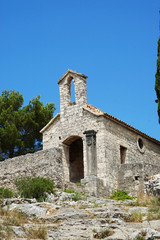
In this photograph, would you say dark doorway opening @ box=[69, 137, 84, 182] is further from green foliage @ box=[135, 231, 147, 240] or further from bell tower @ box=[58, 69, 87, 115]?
green foliage @ box=[135, 231, 147, 240]

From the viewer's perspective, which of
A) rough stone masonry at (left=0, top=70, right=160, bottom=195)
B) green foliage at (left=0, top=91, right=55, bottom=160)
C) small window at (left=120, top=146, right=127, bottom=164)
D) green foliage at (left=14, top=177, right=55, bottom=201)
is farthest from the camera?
green foliage at (left=0, top=91, right=55, bottom=160)

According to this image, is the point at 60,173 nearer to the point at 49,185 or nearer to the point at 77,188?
the point at 77,188

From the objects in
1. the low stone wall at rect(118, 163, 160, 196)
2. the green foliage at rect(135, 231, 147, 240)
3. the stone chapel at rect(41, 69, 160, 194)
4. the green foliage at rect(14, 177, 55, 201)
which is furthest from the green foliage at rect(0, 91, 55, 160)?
the green foliage at rect(135, 231, 147, 240)

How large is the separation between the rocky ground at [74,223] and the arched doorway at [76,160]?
12204 mm

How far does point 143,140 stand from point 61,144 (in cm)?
590

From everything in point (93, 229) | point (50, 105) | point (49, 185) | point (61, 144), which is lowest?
point (93, 229)

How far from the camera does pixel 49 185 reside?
65.5 feet

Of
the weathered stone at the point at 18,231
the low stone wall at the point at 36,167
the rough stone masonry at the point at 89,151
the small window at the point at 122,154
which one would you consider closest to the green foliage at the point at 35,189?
the low stone wall at the point at 36,167

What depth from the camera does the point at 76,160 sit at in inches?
1126

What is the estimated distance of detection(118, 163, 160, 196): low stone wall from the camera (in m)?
24.0

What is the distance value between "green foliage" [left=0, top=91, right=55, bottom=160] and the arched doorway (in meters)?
5.94

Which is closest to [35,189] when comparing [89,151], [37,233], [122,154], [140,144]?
[89,151]

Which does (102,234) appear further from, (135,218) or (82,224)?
(135,218)

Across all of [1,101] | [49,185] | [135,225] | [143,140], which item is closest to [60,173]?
[49,185]
